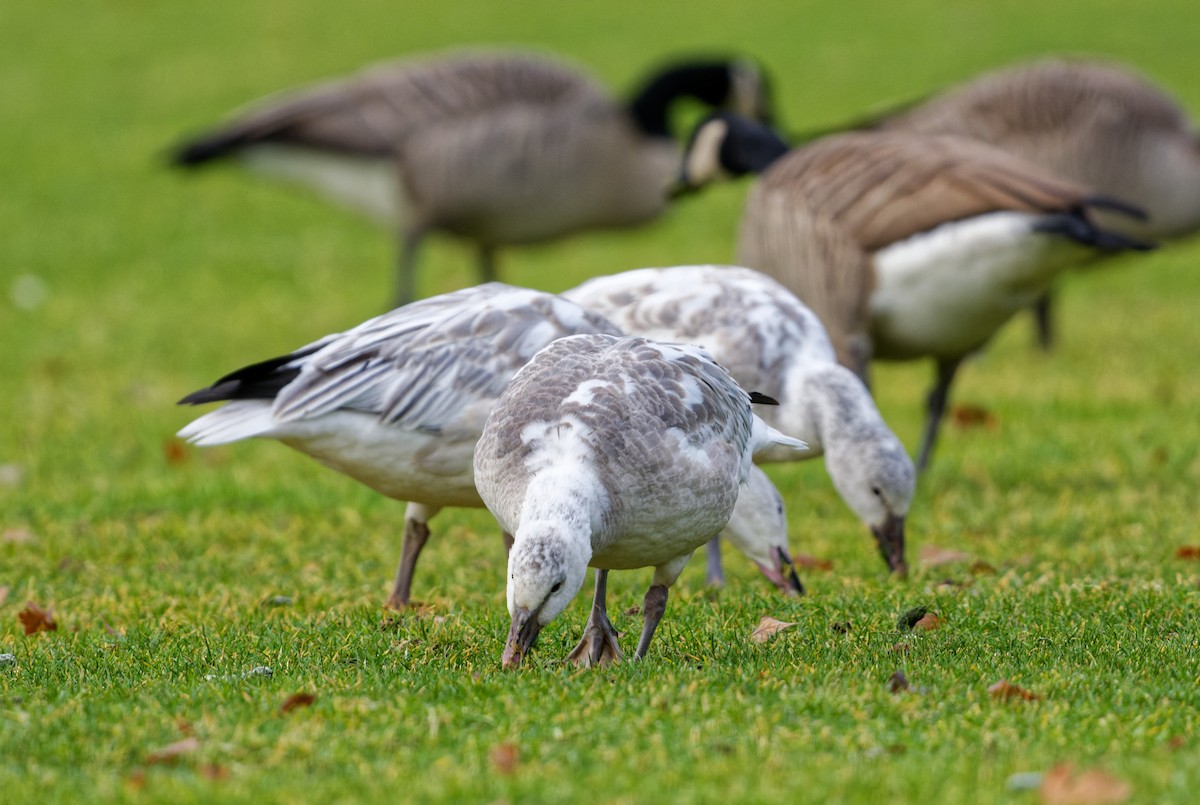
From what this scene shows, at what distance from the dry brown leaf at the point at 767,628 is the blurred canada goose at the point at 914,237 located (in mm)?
2576

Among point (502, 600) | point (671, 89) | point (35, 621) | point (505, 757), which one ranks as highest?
A: point (505, 757)

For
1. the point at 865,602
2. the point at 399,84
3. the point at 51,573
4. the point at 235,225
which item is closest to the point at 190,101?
the point at 235,225

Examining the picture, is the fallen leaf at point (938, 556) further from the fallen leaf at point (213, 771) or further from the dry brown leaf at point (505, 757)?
the fallen leaf at point (213, 771)

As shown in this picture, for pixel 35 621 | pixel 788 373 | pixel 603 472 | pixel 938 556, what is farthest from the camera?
pixel 938 556

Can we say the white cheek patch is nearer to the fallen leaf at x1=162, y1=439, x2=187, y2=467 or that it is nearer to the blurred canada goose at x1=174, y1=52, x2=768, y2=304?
the fallen leaf at x1=162, y1=439, x2=187, y2=467

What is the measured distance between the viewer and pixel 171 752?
3.52m

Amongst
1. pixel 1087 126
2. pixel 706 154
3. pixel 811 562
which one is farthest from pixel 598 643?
pixel 1087 126

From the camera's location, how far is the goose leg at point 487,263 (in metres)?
13.0

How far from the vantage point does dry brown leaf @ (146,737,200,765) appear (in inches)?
138

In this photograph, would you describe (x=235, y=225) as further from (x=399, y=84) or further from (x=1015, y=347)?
(x=1015, y=347)

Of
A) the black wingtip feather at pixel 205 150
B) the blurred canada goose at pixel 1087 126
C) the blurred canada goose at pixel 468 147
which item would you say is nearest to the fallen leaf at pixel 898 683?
the blurred canada goose at pixel 1087 126

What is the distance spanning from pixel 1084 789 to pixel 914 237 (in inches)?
167

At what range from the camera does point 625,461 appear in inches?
161

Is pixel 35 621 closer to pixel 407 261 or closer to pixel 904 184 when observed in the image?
pixel 904 184
